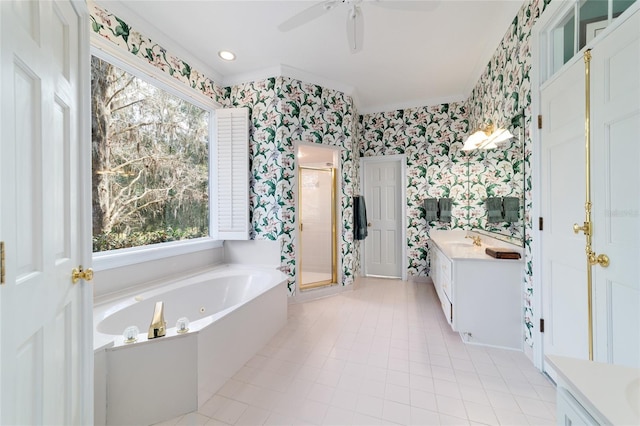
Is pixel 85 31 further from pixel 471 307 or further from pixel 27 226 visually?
pixel 471 307

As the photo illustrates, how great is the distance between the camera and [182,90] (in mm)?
2652

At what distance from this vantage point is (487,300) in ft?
6.90

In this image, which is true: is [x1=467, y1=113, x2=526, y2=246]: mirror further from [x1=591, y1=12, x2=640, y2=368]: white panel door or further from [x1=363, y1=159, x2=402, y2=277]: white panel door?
[x1=363, y1=159, x2=402, y2=277]: white panel door

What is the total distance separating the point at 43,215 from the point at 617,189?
2.23 m

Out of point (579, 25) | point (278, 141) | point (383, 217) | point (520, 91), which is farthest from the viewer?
point (383, 217)

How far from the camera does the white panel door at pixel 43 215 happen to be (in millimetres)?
626

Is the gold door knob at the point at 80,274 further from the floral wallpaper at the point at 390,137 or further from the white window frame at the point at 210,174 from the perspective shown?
the floral wallpaper at the point at 390,137

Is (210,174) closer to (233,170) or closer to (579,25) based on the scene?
(233,170)


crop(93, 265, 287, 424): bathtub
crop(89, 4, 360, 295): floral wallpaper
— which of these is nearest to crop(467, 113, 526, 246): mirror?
crop(89, 4, 360, 295): floral wallpaper

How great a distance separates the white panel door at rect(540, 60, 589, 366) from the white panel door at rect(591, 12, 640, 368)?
126mm

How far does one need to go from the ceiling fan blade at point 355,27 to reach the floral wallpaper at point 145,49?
1.84 metres

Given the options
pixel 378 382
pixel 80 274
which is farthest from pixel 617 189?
pixel 80 274

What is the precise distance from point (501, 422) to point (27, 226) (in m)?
2.18

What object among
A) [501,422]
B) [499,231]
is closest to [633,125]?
[501,422]
